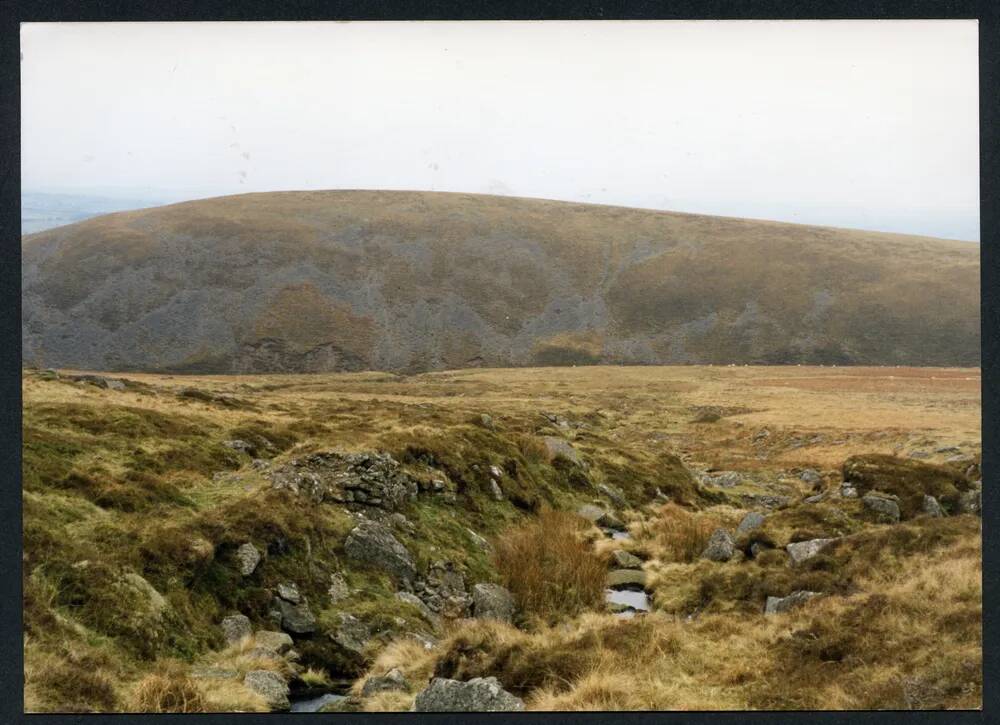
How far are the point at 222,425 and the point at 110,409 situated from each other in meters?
2.45

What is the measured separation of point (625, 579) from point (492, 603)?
128 inches

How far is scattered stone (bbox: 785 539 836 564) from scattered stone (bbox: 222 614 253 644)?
30.0 feet

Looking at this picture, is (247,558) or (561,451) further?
(561,451)

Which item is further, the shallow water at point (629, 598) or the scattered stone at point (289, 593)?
the shallow water at point (629, 598)

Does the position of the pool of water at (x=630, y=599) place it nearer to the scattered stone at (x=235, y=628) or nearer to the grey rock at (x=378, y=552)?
the grey rock at (x=378, y=552)

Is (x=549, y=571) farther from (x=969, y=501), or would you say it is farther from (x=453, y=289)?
(x=453, y=289)

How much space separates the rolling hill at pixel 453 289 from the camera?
57562 millimetres

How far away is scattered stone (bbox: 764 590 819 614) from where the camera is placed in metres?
10.4

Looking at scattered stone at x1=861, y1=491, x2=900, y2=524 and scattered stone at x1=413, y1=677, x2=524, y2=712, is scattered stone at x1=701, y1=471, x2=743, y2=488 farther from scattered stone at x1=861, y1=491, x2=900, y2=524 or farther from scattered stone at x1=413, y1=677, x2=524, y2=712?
scattered stone at x1=413, y1=677, x2=524, y2=712

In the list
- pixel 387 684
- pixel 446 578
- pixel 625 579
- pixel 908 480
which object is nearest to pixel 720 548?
pixel 625 579

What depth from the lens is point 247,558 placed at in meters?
10.3

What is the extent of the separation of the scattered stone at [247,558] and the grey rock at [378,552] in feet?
5.20

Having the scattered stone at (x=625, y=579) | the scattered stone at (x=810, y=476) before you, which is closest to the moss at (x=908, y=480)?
the scattered stone at (x=810, y=476)
